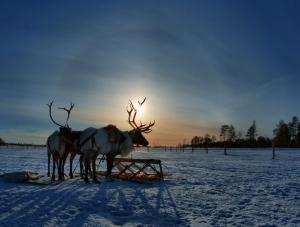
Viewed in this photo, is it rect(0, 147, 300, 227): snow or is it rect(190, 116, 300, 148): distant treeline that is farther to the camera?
rect(190, 116, 300, 148): distant treeline

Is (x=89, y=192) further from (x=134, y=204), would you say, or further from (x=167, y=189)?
(x=167, y=189)

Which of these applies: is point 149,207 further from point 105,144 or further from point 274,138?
point 274,138

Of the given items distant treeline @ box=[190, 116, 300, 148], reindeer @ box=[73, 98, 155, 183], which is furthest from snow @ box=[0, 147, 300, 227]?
distant treeline @ box=[190, 116, 300, 148]

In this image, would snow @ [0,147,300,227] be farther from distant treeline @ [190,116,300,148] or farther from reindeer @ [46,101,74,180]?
distant treeline @ [190,116,300,148]

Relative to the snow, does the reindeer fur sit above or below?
above

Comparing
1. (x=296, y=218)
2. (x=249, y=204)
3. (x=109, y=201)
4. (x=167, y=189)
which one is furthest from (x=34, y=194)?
(x=296, y=218)

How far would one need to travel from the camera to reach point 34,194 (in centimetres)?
686

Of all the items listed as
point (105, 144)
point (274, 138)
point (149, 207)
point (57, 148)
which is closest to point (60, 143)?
point (57, 148)

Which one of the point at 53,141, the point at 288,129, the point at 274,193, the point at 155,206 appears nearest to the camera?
the point at 155,206

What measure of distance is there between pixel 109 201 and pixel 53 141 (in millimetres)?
5516

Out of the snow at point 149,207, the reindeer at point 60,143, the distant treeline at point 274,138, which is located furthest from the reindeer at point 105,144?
the distant treeline at point 274,138

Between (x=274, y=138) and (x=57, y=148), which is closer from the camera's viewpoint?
(x=57, y=148)

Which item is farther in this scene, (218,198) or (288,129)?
(288,129)

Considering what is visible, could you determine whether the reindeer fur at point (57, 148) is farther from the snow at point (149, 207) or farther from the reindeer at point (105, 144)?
the snow at point (149, 207)
